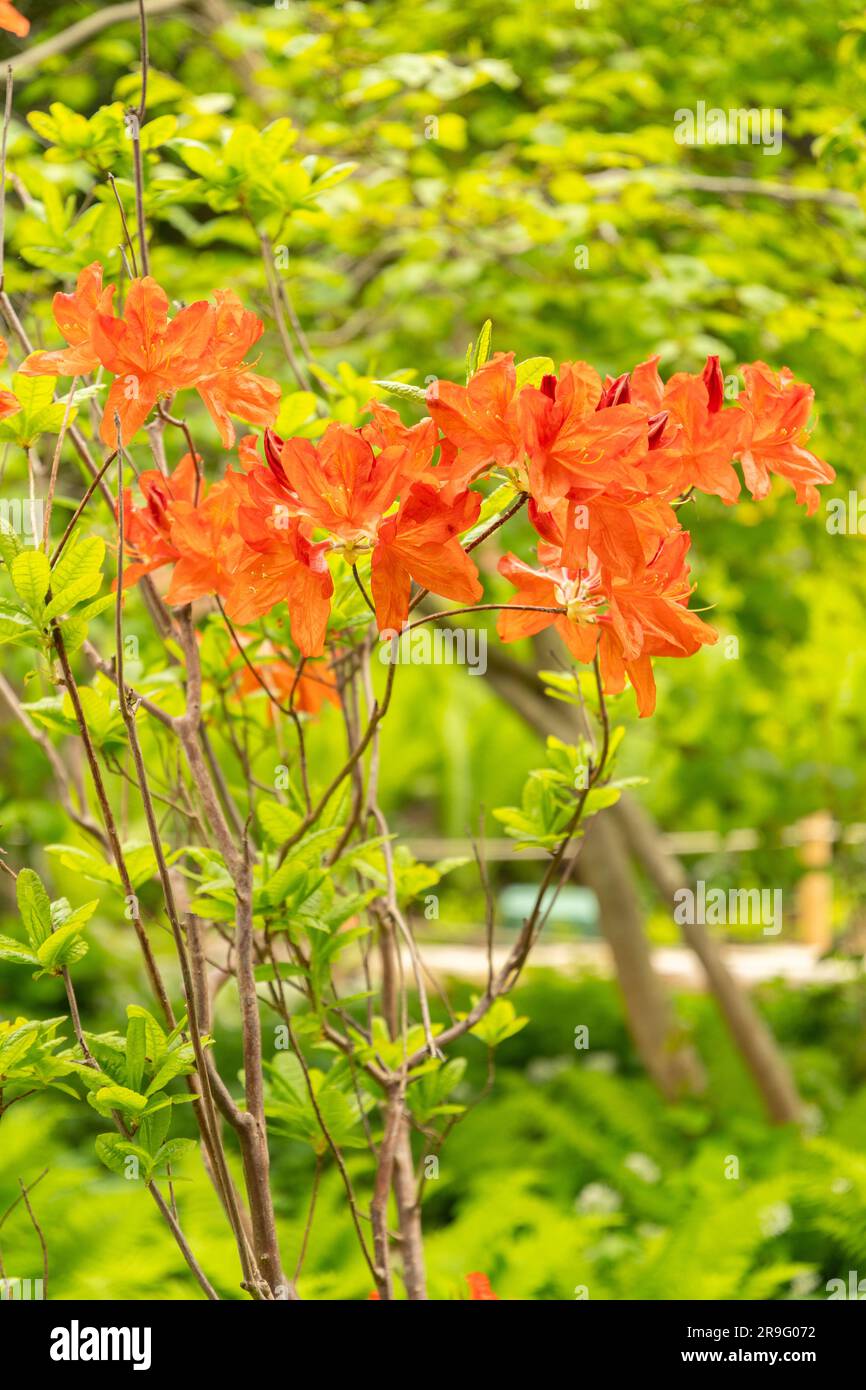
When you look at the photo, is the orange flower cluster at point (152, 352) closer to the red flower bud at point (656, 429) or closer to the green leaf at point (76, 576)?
the green leaf at point (76, 576)

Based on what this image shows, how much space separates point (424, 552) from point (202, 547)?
22 cm

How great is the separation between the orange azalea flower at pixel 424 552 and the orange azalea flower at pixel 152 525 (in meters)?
0.27

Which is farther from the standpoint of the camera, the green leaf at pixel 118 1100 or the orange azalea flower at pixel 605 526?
the green leaf at pixel 118 1100

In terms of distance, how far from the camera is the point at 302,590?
849 mm

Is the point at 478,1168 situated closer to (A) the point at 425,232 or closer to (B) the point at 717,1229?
(B) the point at 717,1229

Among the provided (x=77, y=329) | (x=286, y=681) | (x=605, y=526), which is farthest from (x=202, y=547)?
(x=286, y=681)

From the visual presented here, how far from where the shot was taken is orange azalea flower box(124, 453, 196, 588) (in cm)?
105

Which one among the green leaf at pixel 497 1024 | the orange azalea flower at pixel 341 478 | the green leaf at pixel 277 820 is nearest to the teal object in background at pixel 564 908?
the green leaf at pixel 497 1024

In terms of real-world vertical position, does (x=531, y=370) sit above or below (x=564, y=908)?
above

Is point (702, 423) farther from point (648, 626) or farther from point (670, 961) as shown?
point (670, 961)

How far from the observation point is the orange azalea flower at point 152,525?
1.05 m

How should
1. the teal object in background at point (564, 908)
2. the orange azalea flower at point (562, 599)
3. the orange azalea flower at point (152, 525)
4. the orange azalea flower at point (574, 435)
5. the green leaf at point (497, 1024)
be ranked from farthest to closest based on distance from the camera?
the teal object in background at point (564, 908), the green leaf at point (497, 1024), the orange azalea flower at point (152, 525), the orange azalea flower at point (562, 599), the orange azalea flower at point (574, 435)

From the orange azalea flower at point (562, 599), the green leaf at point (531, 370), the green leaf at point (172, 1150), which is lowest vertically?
the green leaf at point (172, 1150)

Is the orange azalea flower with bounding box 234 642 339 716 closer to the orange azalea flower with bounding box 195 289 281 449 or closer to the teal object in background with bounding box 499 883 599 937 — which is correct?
the orange azalea flower with bounding box 195 289 281 449
